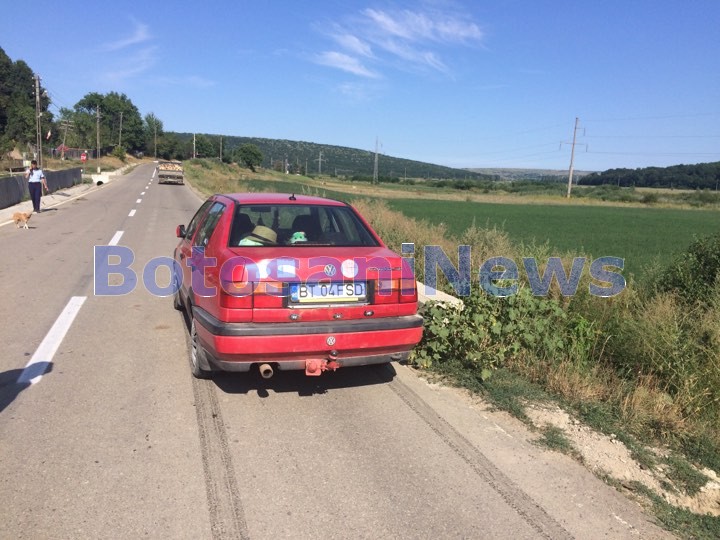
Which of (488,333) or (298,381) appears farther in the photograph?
(488,333)

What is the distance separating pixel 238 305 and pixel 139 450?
115 cm

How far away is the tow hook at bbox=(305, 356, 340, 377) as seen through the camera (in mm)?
4023

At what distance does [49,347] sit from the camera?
5.38 m

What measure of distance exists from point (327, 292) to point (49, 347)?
3.23 meters

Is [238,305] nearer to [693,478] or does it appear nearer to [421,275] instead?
[693,478]

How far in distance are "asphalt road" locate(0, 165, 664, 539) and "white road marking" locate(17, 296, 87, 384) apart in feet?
0.08

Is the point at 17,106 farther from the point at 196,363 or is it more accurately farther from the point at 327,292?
the point at 327,292

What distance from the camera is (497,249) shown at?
9352 mm

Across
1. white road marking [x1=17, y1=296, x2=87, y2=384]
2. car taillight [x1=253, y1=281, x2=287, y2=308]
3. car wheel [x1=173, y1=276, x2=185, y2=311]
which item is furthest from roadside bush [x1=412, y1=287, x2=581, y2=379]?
white road marking [x1=17, y1=296, x2=87, y2=384]

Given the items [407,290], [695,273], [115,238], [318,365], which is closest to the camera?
[318,365]

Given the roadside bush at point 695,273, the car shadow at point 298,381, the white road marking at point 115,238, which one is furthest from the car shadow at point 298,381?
the white road marking at point 115,238

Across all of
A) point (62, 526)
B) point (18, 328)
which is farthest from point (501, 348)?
point (18, 328)

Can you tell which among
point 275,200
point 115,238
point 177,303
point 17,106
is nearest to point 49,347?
point 177,303

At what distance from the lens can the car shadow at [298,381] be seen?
15.1ft
